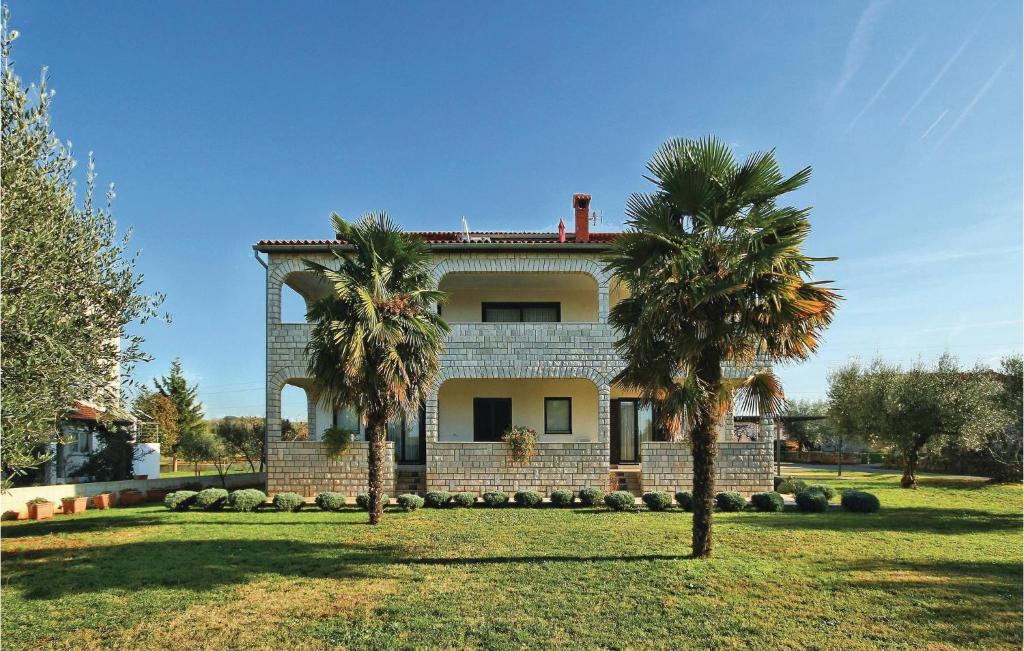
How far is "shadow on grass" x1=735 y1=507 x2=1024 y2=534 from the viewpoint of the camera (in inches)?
508

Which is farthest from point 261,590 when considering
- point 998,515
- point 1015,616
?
point 998,515

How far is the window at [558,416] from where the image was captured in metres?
21.1

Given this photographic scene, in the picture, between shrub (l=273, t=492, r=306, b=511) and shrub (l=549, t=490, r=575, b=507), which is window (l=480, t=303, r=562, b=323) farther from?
shrub (l=273, t=492, r=306, b=511)

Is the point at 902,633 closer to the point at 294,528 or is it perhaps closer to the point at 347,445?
the point at 294,528

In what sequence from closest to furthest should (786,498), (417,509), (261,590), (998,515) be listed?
(261,590), (998,515), (417,509), (786,498)

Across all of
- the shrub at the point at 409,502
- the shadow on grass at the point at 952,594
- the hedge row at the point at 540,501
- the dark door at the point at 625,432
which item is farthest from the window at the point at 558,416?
the shadow on grass at the point at 952,594

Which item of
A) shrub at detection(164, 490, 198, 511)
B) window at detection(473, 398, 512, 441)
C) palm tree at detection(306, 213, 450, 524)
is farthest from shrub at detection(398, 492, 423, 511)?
shrub at detection(164, 490, 198, 511)

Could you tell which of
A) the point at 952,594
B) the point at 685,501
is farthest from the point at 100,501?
the point at 952,594

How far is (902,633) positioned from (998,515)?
440 inches

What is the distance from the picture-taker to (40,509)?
15391 millimetres

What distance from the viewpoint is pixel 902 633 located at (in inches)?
262

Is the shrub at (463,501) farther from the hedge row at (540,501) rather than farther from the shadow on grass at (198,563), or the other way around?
the shadow on grass at (198,563)

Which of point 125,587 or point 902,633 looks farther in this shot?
point 125,587

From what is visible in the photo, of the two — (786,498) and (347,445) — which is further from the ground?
(347,445)
